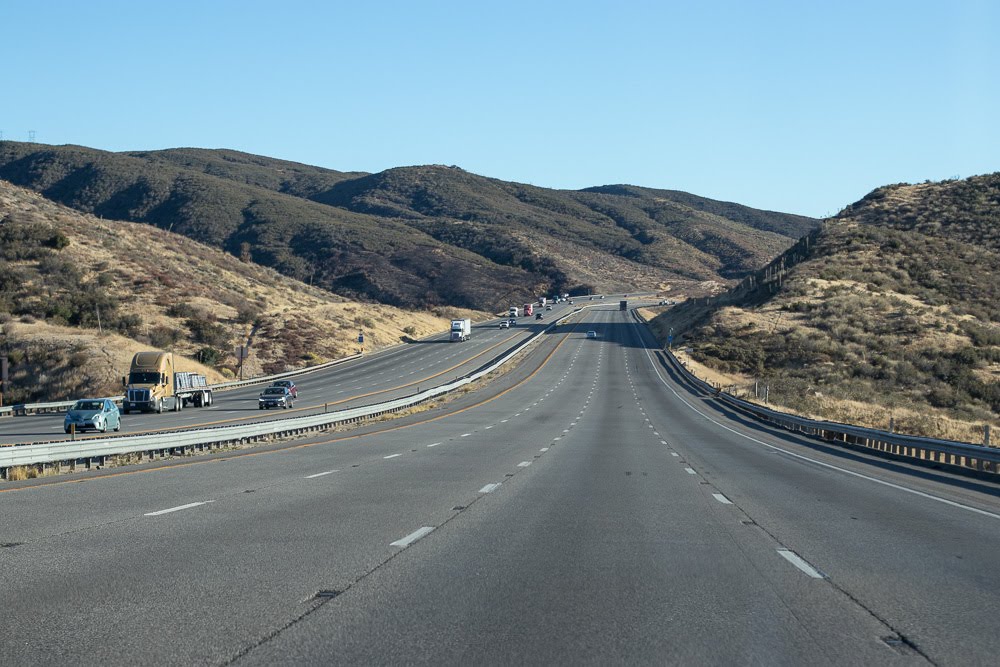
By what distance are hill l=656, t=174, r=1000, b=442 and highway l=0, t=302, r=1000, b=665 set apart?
23.6 metres

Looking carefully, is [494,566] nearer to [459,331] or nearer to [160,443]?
[160,443]

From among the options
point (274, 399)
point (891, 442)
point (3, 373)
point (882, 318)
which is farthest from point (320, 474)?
point (882, 318)

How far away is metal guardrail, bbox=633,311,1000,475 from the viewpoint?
784 inches

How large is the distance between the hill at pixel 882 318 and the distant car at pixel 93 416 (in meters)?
29.5

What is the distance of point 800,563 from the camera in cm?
905

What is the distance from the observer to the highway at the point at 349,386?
120 ft

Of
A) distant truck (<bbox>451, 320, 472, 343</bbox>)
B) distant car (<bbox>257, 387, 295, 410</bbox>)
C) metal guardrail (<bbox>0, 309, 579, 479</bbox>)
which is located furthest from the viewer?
distant truck (<bbox>451, 320, 472, 343</bbox>)

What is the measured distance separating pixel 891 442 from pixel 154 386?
35.0m

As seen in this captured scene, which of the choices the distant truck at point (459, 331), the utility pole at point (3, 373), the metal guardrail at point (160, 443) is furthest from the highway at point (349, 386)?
the utility pole at point (3, 373)

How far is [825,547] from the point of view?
10039mm

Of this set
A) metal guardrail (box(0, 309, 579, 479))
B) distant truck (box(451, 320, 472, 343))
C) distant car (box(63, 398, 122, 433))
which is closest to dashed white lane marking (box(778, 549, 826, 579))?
metal guardrail (box(0, 309, 579, 479))

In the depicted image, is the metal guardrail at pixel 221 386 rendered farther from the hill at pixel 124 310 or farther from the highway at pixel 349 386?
the hill at pixel 124 310

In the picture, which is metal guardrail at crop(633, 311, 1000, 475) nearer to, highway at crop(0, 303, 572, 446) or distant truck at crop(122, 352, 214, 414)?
highway at crop(0, 303, 572, 446)

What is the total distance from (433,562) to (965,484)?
1324cm
